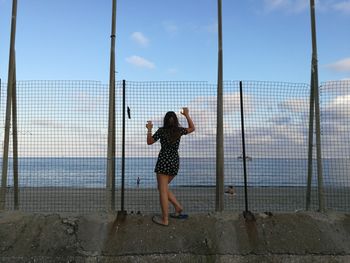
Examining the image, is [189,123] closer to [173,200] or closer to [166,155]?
[166,155]

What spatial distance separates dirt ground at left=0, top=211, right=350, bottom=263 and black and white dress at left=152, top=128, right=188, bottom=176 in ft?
2.87

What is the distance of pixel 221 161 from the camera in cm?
682

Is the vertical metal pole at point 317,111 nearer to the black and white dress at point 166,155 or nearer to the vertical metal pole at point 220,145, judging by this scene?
the vertical metal pole at point 220,145

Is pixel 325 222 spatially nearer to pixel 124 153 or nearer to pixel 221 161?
pixel 221 161

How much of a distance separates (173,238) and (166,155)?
1.30 metres

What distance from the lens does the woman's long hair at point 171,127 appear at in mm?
6258

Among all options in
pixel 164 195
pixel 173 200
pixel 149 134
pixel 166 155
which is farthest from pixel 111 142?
pixel 173 200

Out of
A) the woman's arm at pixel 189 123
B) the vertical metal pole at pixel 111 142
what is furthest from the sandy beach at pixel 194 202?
the woman's arm at pixel 189 123

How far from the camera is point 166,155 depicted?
6.25m

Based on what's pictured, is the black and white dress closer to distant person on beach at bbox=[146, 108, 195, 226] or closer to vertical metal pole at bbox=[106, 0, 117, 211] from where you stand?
distant person on beach at bbox=[146, 108, 195, 226]

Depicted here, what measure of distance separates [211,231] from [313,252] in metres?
1.57

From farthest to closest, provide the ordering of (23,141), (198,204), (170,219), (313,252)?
1. (198,204)
2. (23,141)
3. (170,219)
4. (313,252)

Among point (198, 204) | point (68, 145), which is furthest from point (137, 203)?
point (68, 145)

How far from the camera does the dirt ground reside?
19.0ft
